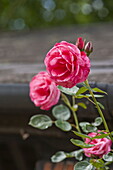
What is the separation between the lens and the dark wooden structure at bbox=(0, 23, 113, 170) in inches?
58.0

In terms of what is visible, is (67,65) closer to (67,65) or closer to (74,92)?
(67,65)

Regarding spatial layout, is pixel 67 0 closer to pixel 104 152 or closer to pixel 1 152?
pixel 1 152

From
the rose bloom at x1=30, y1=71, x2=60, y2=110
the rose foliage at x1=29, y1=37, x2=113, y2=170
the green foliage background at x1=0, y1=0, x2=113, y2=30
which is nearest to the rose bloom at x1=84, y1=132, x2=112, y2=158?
the rose foliage at x1=29, y1=37, x2=113, y2=170

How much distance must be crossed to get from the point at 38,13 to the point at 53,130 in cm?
585

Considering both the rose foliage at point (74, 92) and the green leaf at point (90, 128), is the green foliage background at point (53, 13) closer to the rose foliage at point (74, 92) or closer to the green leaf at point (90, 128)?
the rose foliage at point (74, 92)

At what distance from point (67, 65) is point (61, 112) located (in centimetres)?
39

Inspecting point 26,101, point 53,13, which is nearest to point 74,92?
point 26,101

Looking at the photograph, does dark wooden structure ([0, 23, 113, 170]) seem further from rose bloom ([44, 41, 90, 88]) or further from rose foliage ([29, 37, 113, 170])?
rose bloom ([44, 41, 90, 88])

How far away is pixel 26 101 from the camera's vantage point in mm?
1465

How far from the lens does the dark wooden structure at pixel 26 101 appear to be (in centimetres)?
147

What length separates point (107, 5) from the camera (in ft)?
23.0

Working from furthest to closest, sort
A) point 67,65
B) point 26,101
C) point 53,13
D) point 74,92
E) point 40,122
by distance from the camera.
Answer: point 53,13
point 26,101
point 40,122
point 74,92
point 67,65

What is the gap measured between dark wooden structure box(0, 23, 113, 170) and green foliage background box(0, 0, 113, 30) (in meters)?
3.59

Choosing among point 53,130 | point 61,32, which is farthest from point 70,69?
point 61,32
